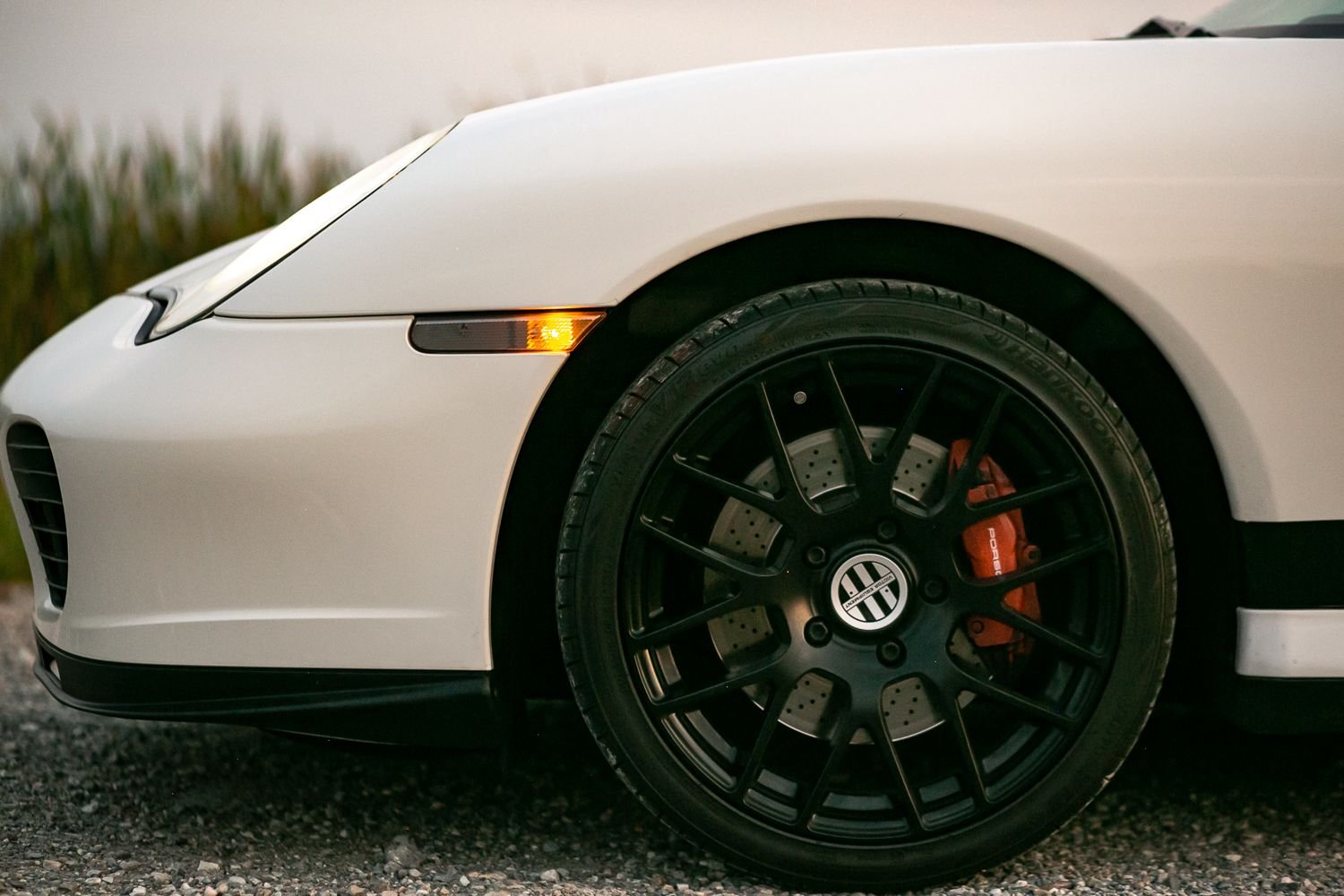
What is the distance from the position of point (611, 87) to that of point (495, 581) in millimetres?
765

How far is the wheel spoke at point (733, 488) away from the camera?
61.5 inches

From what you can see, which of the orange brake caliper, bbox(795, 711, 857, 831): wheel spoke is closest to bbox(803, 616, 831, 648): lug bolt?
bbox(795, 711, 857, 831): wheel spoke

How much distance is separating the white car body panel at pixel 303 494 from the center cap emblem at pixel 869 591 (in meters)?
0.50

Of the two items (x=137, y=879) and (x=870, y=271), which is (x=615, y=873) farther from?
(x=870, y=271)

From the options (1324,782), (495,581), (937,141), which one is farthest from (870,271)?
(1324,782)

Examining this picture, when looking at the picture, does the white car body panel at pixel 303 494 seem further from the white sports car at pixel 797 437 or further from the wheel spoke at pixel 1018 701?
the wheel spoke at pixel 1018 701

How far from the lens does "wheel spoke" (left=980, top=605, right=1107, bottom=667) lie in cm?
157

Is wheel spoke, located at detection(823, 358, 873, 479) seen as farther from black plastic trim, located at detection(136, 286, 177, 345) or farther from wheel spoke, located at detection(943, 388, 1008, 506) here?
black plastic trim, located at detection(136, 286, 177, 345)

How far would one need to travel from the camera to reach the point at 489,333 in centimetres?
155

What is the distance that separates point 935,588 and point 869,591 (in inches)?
3.6

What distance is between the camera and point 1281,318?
151 centimetres

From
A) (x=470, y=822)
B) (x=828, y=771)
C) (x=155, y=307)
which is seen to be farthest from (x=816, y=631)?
(x=155, y=307)

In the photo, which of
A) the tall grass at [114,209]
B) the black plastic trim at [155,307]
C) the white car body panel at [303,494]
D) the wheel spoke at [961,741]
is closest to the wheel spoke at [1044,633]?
the wheel spoke at [961,741]

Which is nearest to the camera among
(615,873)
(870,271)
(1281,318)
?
(1281,318)
